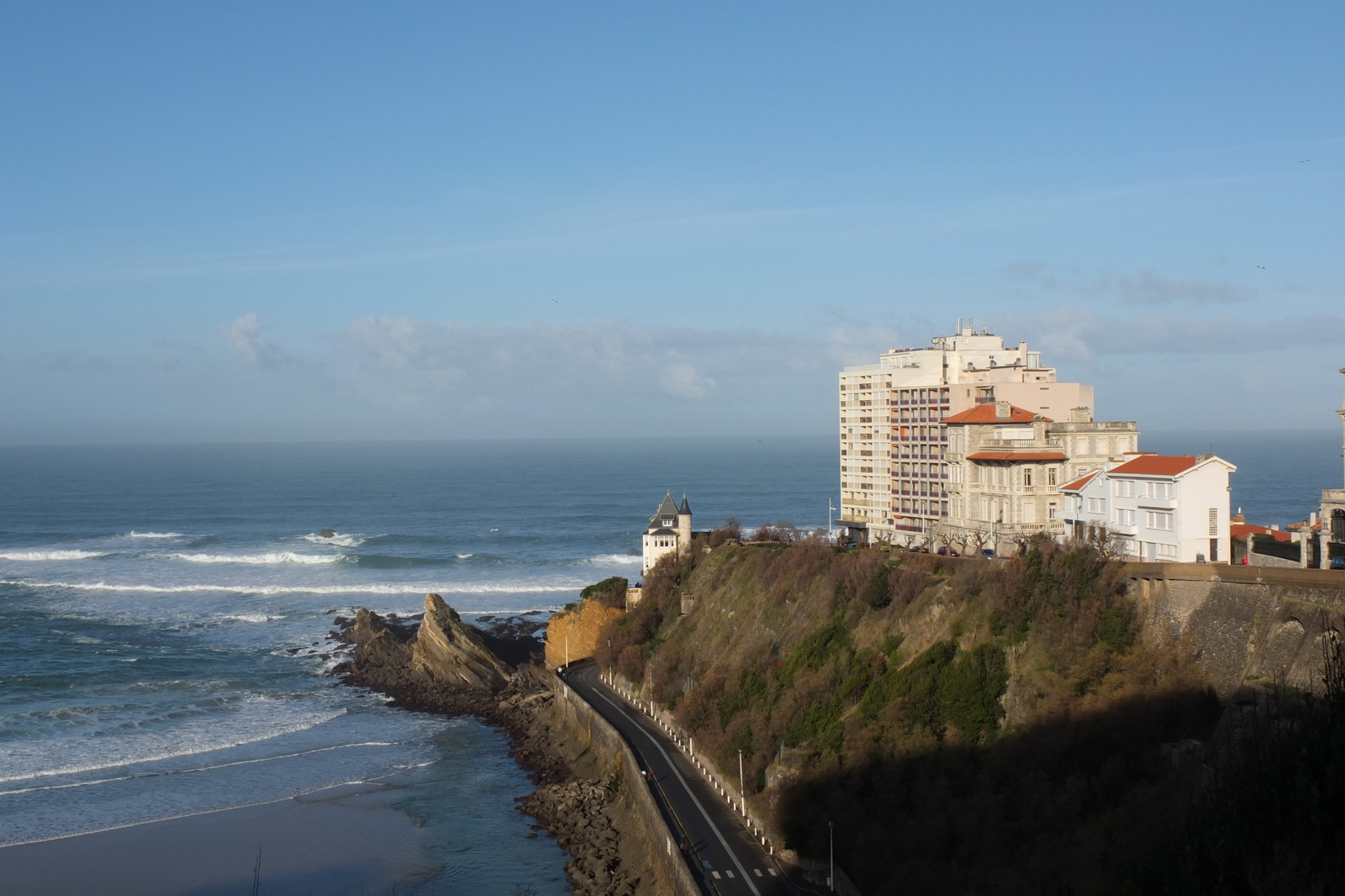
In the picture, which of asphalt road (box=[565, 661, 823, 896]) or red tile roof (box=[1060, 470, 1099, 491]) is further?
red tile roof (box=[1060, 470, 1099, 491])

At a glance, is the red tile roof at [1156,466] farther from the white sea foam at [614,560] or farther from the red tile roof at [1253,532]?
the white sea foam at [614,560]

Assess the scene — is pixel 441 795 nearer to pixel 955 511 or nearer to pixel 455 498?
pixel 955 511

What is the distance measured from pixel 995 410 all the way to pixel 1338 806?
2886 centimetres

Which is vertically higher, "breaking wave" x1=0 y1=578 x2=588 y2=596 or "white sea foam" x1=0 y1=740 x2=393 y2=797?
"breaking wave" x1=0 y1=578 x2=588 y2=596

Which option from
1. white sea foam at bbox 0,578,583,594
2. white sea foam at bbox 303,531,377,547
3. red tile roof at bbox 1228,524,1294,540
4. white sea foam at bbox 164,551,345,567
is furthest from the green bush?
white sea foam at bbox 303,531,377,547

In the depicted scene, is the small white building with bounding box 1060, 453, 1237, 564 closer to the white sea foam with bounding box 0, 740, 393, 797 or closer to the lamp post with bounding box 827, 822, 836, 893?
the lamp post with bounding box 827, 822, 836, 893

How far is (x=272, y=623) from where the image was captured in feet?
233

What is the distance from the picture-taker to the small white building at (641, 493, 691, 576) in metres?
60.4

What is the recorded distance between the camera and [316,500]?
150 m

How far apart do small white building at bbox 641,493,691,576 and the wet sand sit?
1028 inches

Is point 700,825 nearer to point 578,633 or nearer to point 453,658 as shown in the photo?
point 578,633

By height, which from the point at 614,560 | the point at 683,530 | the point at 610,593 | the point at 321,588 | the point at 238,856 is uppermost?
the point at 683,530

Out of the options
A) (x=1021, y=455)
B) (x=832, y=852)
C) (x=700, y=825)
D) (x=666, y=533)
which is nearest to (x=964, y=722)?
(x=832, y=852)

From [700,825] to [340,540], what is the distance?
84792 mm
